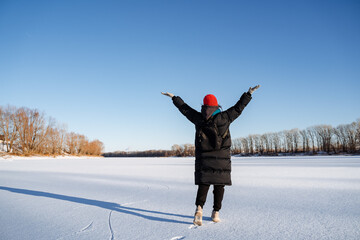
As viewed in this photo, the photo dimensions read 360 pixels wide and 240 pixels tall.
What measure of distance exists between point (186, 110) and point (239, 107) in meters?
0.58

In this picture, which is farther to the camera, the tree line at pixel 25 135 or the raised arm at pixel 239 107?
the tree line at pixel 25 135

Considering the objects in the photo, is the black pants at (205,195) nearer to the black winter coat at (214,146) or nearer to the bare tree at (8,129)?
the black winter coat at (214,146)

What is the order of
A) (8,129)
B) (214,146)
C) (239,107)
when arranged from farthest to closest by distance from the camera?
(8,129), (239,107), (214,146)

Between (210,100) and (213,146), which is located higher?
(210,100)

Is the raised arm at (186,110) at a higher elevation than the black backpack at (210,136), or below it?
higher

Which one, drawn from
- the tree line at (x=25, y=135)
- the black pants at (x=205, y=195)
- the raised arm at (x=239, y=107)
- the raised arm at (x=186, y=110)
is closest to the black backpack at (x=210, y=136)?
the raised arm at (x=186, y=110)

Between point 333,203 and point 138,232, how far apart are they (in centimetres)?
266

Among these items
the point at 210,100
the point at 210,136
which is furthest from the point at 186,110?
the point at 210,136

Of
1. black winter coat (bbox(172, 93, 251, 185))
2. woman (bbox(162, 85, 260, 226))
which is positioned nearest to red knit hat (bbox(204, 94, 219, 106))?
woman (bbox(162, 85, 260, 226))

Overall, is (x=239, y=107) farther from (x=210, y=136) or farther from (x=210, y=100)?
(x=210, y=136)

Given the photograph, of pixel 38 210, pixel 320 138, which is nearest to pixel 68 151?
pixel 38 210

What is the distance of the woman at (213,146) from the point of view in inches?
88.8

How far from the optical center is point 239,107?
2365 mm

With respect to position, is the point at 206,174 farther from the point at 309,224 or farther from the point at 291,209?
the point at 291,209
